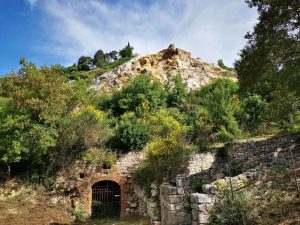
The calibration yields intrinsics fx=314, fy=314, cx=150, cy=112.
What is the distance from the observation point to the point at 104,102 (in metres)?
23.9

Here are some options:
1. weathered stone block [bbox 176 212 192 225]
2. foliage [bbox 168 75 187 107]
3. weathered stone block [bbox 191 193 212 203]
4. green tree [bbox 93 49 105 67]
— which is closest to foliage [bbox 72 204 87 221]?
weathered stone block [bbox 176 212 192 225]

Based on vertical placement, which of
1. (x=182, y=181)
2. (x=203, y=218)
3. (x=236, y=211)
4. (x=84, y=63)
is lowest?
(x=203, y=218)

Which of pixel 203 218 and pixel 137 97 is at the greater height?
pixel 137 97

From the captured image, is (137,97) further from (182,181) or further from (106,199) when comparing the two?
(182,181)

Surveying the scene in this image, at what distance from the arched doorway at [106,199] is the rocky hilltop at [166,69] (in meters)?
14.4

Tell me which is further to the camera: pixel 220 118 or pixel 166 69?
pixel 166 69

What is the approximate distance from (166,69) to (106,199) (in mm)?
19217

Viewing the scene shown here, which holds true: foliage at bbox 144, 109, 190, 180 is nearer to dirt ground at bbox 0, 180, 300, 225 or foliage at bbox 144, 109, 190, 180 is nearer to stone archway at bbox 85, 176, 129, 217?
stone archway at bbox 85, 176, 129, 217

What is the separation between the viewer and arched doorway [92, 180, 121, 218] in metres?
16.0

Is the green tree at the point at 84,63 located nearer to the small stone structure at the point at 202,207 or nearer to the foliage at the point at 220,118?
the foliage at the point at 220,118

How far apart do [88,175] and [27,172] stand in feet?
11.1

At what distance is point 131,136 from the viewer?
687 inches

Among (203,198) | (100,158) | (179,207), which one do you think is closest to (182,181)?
(179,207)

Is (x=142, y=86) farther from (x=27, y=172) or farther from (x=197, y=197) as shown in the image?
(x=197, y=197)
